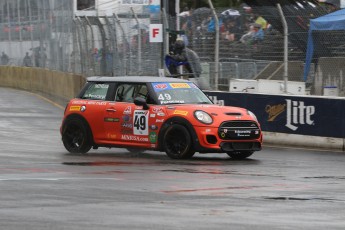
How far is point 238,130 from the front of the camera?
16.6 metres

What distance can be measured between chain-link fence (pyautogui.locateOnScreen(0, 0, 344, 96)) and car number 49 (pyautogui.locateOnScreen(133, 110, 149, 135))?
521 cm

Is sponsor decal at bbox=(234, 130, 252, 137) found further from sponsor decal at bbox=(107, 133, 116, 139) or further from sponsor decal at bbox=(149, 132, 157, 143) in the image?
sponsor decal at bbox=(107, 133, 116, 139)

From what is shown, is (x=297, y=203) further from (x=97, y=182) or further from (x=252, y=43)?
(x=252, y=43)

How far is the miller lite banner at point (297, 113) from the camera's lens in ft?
63.7

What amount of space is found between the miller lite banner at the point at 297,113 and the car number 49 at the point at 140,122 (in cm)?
405

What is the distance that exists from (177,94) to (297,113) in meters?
3.62

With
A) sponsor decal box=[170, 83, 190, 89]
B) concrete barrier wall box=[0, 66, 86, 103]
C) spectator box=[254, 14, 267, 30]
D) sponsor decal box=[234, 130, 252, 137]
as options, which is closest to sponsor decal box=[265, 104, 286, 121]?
spectator box=[254, 14, 267, 30]

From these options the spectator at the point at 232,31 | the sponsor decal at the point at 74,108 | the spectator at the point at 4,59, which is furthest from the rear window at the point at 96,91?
the spectator at the point at 4,59

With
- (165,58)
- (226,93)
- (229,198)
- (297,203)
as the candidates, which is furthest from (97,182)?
(165,58)

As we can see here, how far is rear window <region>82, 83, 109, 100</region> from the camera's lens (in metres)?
18.1

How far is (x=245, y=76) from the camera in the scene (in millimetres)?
23531

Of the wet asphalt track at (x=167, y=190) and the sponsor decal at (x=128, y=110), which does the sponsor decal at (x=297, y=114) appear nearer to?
the wet asphalt track at (x=167, y=190)

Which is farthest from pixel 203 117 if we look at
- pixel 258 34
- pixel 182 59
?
pixel 182 59

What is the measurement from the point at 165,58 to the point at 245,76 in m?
4.62
